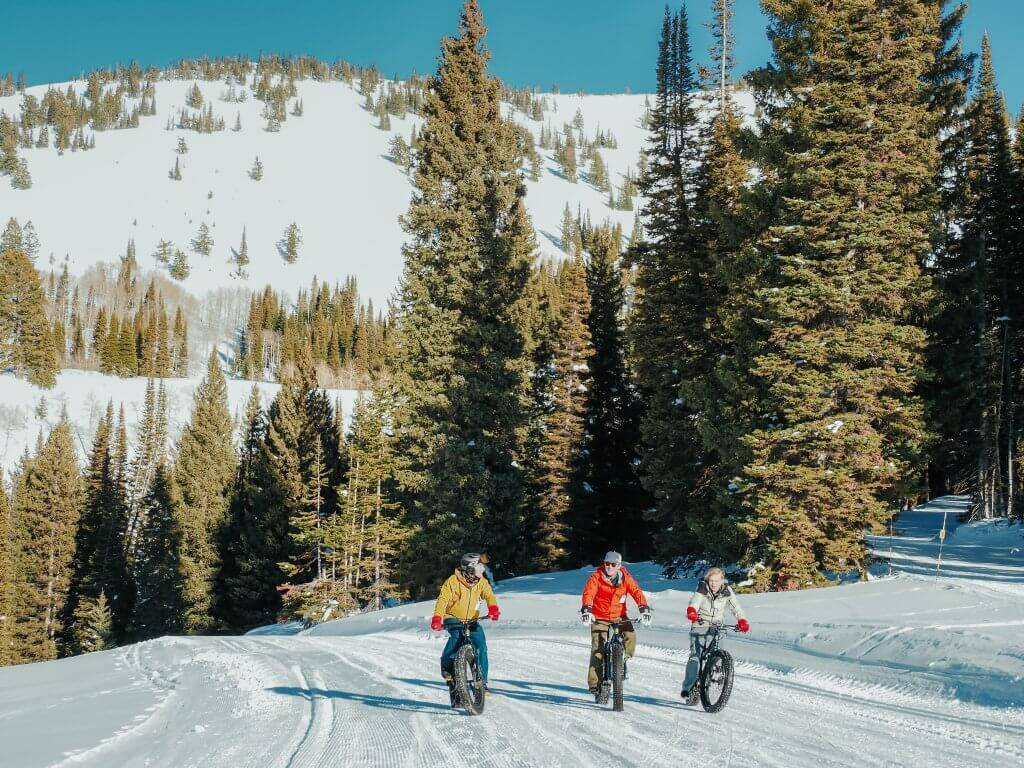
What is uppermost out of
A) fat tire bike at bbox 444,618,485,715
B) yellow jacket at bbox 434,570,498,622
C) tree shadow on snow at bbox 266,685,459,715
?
yellow jacket at bbox 434,570,498,622

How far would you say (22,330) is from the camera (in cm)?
9212

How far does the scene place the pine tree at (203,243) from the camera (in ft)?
645

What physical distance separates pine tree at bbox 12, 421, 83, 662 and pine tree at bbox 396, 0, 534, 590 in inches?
1355

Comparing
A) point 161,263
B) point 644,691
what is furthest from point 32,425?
point 161,263

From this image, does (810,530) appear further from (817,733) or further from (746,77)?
(746,77)

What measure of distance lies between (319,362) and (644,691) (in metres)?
117

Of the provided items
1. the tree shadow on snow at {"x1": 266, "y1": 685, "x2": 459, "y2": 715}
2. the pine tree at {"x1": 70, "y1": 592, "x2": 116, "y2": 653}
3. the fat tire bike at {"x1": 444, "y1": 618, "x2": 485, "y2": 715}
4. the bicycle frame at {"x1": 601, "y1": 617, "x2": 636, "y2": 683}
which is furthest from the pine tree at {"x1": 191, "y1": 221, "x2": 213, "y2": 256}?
the bicycle frame at {"x1": 601, "y1": 617, "x2": 636, "y2": 683}

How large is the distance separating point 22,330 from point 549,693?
102616 millimetres

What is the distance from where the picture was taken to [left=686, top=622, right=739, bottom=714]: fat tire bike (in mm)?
8578

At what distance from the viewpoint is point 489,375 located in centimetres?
2659

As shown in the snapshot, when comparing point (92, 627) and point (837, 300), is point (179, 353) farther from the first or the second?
point (837, 300)

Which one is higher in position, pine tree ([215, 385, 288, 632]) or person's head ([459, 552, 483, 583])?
person's head ([459, 552, 483, 583])

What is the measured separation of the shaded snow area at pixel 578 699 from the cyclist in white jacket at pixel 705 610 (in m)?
0.46

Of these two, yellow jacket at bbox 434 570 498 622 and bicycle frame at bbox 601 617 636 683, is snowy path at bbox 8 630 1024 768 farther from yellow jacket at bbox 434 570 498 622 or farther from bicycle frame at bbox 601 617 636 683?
yellow jacket at bbox 434 570 498 622
